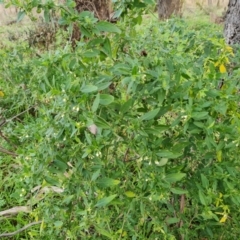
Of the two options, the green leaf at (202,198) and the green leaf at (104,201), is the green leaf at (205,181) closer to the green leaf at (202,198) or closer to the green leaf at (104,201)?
the green leaf at (202,198)

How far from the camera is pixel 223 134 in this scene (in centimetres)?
120

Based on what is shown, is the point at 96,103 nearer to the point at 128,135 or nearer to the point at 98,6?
the point at 128,135

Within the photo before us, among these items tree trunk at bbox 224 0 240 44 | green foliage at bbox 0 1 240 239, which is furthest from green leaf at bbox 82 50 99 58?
tree trunk at bbox 224 0 240 44

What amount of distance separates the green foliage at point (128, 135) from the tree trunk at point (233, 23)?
1.09 meters

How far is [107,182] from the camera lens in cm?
116

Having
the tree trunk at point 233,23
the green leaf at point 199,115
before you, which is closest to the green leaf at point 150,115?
the green leaf at point 199,115

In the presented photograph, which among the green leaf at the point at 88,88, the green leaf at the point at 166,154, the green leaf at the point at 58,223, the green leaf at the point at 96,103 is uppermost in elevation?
the green leaf at the point at 88,88

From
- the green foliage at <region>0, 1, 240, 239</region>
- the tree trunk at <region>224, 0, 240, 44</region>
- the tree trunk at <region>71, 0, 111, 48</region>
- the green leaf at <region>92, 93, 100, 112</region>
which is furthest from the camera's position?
the tree trunk at <region>71, 0, 111, 48</region>

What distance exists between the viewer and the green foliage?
44.1 inches

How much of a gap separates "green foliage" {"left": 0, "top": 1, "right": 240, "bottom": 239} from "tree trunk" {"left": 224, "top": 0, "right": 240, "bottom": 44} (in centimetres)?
109

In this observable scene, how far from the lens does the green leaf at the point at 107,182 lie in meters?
1.15

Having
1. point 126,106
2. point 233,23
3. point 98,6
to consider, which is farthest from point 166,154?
point 98,6

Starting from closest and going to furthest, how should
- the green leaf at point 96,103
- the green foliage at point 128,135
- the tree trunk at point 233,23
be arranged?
the green leaf at point 96,103 < the green foliage at point 128,135 < the tree trunk at point 233,23

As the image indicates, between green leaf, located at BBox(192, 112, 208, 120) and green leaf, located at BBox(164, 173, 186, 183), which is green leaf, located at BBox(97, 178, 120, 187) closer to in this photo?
green leaf, located at BBox(164, 173, 186, 183)
